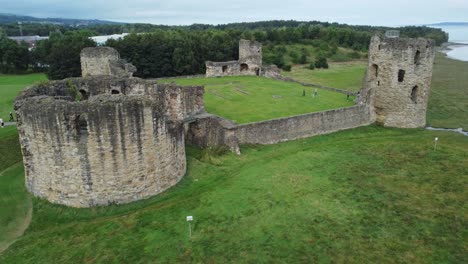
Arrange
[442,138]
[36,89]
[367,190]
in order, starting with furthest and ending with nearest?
[442,138]
[36,89]
[367,190]

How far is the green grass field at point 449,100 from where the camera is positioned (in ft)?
87.7

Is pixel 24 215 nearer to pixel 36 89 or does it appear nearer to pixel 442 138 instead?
pixel 36 89

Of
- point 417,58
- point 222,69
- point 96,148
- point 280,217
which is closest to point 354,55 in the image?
point 222,69

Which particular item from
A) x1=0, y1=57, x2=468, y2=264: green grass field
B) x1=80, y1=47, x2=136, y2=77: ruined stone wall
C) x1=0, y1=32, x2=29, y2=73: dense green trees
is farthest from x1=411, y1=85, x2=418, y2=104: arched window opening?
x1=0, y1=32, x2=29, y2=73: dense green trees

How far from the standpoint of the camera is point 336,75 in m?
52.6

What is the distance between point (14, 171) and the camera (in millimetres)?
16938

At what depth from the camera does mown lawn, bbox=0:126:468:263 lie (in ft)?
37.4

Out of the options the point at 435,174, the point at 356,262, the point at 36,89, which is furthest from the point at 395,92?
the point at 36,89

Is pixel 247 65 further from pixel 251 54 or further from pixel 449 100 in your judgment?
pixel 449 100

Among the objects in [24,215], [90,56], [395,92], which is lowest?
[24,215]

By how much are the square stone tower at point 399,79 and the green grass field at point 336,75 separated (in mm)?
15473

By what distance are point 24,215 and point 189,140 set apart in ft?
29.4

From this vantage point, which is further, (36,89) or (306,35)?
(306,35)

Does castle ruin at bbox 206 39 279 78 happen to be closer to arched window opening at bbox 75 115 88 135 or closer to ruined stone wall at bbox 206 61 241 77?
ruined stone wall at bbox 206 61 241 77
